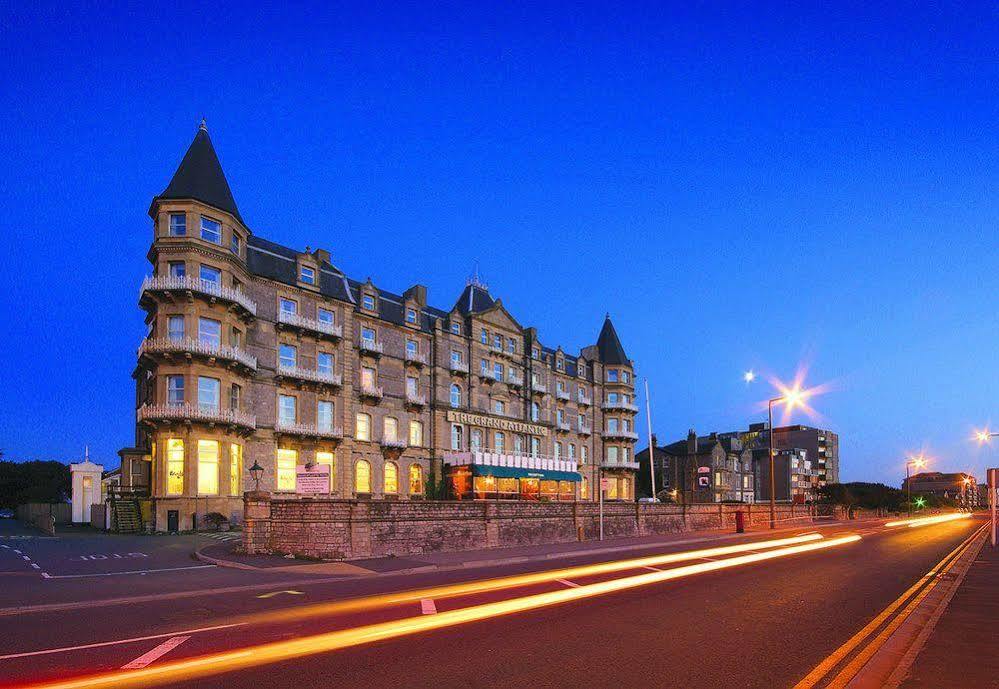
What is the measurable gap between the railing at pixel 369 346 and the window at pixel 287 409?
6282mm

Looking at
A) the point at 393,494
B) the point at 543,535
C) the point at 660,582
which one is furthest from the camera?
the point at 393,494

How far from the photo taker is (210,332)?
38.7 metres

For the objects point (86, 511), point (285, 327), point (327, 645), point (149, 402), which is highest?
point (285, 327)

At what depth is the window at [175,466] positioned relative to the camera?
36688 millimetres

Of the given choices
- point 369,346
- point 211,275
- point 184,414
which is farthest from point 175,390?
point 369,346

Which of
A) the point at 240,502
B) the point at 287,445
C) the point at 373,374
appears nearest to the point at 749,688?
the point at 240,502

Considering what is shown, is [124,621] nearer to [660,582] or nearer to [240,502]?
[660,582]

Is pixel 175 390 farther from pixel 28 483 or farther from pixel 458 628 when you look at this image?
pixel 28 483

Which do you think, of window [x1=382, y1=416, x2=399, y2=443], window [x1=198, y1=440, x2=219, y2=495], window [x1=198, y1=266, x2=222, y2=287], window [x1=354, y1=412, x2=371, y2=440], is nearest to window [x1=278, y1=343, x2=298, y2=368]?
window [x1=354, y1=412, x2=371, y2=440]

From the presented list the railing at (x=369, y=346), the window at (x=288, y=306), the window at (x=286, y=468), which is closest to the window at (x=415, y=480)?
the railing at (x=369, y=346)

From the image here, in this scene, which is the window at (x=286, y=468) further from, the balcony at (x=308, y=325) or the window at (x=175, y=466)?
the balcony at (x=308, y=325)

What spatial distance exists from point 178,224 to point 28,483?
69623 mm

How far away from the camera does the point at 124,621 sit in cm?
1257

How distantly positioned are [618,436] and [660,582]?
57.0 meters
